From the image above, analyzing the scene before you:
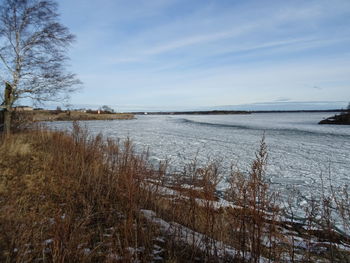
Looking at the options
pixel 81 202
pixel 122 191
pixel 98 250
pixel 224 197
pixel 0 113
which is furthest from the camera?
pixel 0 113

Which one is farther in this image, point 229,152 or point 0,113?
point 0,113

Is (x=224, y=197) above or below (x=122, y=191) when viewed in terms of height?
below

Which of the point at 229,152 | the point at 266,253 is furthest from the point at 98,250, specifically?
the point at 229,152

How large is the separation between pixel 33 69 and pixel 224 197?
8713mm

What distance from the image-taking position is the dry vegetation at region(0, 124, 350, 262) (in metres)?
2.54

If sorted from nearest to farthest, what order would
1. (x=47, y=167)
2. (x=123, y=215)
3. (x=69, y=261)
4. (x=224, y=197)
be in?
(x=69, y=261) → (x=123, y=215) → (x=224, y=197) → (x=47, y=167)

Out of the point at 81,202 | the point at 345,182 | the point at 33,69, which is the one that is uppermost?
the point at 33,69

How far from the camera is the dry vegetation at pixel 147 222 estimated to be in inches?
100.0

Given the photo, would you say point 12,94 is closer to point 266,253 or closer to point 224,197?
point 224,197

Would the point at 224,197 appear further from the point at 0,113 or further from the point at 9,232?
the point at 0,113

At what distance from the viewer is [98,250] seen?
2.77m

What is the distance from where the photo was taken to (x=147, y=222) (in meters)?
3.41

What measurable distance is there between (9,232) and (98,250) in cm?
128

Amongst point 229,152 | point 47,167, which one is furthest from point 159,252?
point 229,152
